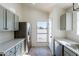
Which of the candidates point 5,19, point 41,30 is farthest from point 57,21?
point 5,19

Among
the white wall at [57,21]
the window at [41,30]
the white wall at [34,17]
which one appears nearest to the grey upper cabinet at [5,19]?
the white wall at [57,21]

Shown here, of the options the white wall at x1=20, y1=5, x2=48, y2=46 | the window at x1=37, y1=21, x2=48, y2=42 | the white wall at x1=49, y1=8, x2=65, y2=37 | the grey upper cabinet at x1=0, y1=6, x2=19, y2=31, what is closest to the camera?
the grey upper cabinet at x1=0, y1=6, x2=19, y2=31

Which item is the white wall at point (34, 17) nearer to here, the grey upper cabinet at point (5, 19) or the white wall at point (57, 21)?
the white wall at point (57, 21)

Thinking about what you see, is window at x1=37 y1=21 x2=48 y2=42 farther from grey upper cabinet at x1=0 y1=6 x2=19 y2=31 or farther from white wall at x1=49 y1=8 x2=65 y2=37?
grey upper cabinet at x1=0 y1=6 x2=19 y2=31

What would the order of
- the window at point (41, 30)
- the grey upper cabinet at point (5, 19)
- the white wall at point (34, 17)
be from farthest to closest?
the window at point (41, 30)
the white wall at point (34, 17)
the grey upper cabinet at point (5, 19)

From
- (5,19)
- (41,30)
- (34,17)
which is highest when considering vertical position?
(34,17)

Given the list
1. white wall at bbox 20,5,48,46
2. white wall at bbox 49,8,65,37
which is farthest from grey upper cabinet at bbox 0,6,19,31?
white wall at bbox 20,5,48,46

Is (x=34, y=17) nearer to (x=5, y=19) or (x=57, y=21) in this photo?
(x=57, y=21)

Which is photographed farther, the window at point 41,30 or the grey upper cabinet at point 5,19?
the window at point 41,30

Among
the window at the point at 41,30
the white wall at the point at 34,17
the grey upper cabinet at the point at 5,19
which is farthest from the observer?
the window at the point at 41,30

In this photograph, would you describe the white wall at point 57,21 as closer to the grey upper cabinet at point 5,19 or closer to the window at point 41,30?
the grey upper cabinet at point 5,19

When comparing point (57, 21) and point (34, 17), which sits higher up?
point (34, 17)

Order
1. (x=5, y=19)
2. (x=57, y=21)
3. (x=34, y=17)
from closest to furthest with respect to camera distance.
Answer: (x=5, y=19) → (x=57, y=21) → (x=34, y=17)

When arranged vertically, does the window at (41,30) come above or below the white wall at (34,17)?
below
